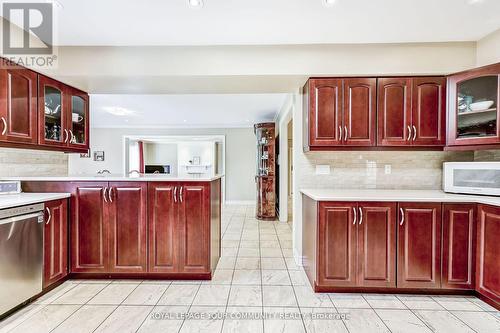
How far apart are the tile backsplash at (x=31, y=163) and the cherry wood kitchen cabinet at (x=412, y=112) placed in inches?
149

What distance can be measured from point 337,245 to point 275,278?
0.81 metres

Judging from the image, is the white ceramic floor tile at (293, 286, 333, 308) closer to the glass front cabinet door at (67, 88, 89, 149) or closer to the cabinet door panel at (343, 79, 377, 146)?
the cabinet door panel at (343, 79, 377, 146)

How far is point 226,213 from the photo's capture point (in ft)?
21.6

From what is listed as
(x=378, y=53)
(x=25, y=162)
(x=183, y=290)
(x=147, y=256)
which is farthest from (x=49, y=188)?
(x=378, y=53)

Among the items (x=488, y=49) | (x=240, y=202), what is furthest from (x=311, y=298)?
(x=240, y=202)

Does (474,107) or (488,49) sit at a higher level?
(488,49)

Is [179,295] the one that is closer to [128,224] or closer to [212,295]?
[212,295]

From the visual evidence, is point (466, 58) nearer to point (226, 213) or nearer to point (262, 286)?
point (262, 286)

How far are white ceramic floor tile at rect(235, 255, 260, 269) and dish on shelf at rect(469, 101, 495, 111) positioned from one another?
2.78m

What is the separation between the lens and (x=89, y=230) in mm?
2652

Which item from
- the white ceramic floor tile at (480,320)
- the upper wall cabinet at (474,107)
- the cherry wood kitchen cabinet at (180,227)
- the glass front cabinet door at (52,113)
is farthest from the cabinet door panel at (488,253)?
the glass front cabinet door at (52,113)

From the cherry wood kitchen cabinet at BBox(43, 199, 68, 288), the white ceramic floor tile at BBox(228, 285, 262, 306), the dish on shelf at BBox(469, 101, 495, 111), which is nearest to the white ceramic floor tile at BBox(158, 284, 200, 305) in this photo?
the white ceramic floor tile at BBox(228, 285, 262, 306)

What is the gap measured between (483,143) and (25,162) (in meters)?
4.64

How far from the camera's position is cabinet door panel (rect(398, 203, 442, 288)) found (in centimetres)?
234
